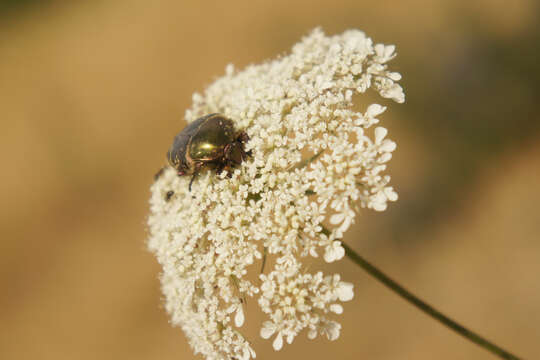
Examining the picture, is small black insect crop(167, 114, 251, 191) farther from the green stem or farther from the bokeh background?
the bokeh background

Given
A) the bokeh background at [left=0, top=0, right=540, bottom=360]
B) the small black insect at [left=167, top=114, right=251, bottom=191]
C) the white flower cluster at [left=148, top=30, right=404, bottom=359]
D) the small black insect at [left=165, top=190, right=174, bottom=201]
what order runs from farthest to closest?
1. the bokeh background at [left=0, top=0, right=540, bottom=360]
2. the small black insect at [left=165, top=190, right=174, bottom=201]
3. the small black insect at [left=167, top=114, right=251, bottom=191]
4. the white flower cluster at [left=148, top=30, right=404, bottom=359]

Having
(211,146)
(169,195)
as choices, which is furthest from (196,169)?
(169,195)

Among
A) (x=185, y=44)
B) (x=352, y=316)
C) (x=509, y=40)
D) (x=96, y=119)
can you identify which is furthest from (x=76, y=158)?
(x=509, y=40)

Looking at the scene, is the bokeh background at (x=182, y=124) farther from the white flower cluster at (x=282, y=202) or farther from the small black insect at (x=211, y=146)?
the small black insect at (x=211, y=146)

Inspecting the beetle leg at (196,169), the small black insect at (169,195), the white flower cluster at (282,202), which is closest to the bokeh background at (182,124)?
the white flower cluster at (282,202)

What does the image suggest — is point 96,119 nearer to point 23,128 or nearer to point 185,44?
point 23,128

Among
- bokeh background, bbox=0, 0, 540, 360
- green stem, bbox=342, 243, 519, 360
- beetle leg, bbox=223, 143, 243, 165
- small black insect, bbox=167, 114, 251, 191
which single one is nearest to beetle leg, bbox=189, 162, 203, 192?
small black insect, bbox=167, 114, 251, 191
